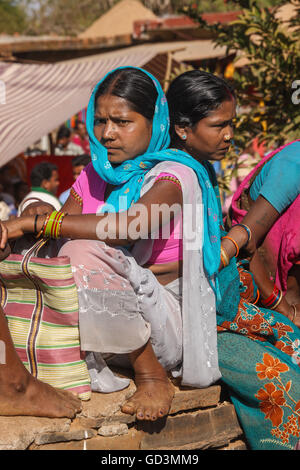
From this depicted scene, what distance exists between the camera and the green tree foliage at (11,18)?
29.4 metres

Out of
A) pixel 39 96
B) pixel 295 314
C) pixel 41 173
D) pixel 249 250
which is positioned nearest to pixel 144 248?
pixel 249 250

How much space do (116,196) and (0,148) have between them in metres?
3.46

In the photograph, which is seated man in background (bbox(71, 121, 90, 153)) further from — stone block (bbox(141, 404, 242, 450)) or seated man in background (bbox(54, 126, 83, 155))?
stone block (bbox(141, 404, 242, 450))

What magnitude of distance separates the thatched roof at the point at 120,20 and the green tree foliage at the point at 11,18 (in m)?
Result: 13.4

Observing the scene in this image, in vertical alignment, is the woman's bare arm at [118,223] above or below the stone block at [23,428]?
above

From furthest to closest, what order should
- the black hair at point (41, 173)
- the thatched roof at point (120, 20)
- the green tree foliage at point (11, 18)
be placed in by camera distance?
the green tree foliage at point (11, 18), the thatched roof at point (120, 20), the black hair at point (41, 173)

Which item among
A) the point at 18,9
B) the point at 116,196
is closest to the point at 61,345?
the point at 116,196

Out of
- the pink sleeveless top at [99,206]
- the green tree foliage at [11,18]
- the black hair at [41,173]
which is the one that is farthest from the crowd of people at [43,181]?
the green tree foliage at [11,18]

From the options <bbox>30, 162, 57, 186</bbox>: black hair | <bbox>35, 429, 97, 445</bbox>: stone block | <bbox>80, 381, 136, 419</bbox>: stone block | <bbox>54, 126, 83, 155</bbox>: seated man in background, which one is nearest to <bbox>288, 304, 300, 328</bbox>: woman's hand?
<bbox>80, 381, 136, 419</bbox>: stone block

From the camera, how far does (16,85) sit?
7.38m

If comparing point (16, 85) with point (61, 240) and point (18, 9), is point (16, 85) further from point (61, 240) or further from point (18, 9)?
point (18, 9)

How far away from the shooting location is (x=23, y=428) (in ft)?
6.81

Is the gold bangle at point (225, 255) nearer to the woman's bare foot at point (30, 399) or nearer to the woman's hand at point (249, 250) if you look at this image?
the woman's hand at point (249, 250)

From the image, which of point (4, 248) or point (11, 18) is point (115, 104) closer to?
point (4, 248)
